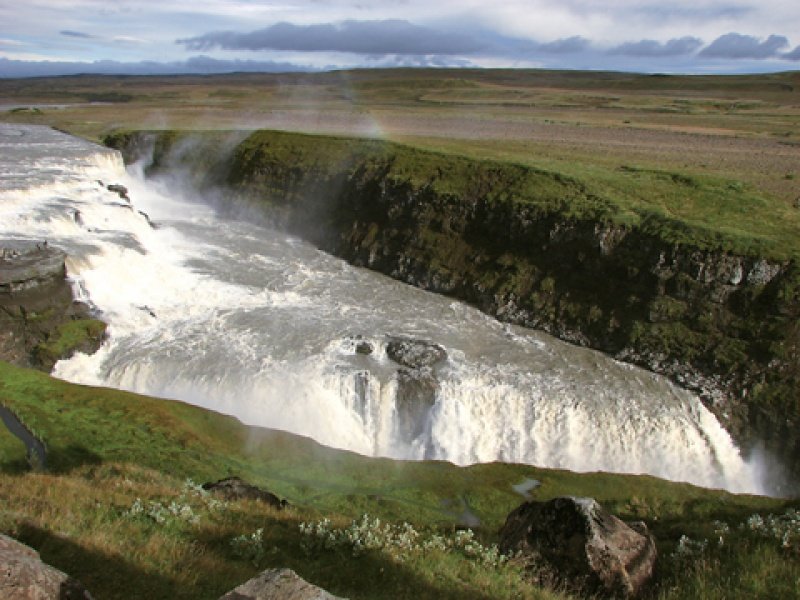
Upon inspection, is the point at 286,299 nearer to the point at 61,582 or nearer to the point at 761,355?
the point at 761,355

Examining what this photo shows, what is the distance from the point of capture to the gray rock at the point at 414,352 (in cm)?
3055

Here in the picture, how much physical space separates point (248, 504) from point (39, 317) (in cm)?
2062

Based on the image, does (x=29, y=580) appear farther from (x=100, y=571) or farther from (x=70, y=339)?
(x=70, y=339)

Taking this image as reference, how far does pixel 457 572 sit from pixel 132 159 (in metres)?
76.8

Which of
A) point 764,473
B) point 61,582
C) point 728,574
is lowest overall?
point 764,473

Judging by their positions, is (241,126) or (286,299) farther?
(241,126)

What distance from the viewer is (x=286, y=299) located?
125ft

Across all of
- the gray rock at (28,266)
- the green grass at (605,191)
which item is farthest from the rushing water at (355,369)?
the green grass at (605,191)

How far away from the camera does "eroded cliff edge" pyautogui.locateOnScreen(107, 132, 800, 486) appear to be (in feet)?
100

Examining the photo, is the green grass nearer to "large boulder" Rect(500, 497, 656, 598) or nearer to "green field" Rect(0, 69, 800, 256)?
"green field" Rect(0, 69, 800, 256)

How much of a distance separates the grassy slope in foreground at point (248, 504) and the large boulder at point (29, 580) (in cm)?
162

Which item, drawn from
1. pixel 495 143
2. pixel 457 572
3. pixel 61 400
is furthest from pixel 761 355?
pixel 495 143

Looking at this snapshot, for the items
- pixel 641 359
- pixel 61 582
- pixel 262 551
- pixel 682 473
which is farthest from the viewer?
pixel 641 359

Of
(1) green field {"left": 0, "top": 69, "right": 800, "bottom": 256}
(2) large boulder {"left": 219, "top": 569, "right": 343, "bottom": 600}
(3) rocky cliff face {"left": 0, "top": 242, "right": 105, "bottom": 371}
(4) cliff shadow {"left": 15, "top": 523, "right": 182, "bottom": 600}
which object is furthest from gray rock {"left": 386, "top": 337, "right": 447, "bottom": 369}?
(2) large boulder {"left": 219, "top": 569, "right": 343, "bottom": 600}
